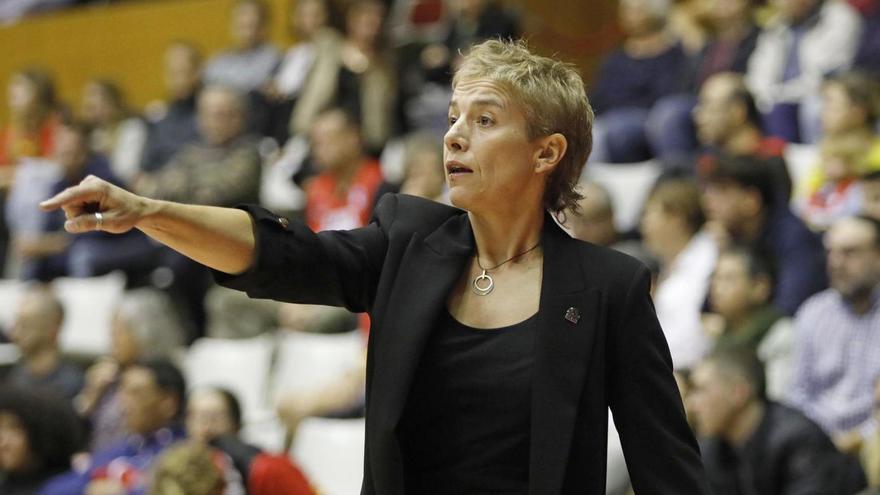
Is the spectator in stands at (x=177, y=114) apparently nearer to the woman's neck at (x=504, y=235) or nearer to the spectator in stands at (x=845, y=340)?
the spectator in stands at (x=845, y=340)

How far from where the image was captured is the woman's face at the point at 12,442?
4855 millimetres

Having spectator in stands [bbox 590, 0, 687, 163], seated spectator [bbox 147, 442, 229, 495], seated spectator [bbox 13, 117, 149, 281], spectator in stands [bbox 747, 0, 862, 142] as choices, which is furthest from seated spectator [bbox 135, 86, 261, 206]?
seated spectator [bbox 147, 442, 229, 495]

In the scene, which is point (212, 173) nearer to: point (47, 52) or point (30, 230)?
point (30, 230)

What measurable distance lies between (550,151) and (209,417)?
9.24 feet

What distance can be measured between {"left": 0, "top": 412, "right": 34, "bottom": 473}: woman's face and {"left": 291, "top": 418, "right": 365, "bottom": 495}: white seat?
38.3 inches

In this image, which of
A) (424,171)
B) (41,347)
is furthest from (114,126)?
(424,171)

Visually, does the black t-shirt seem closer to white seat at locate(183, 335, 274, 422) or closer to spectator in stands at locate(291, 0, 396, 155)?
white seat at locate(183, 335, 274, 422)

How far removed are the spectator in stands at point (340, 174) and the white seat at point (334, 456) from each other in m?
1.51

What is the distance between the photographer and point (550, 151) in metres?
2.11

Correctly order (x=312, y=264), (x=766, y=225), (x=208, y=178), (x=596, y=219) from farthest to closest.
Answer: (x=208, y=178) < (x=596, y=219) < (x=766, y=225) < (x=312, y=264)

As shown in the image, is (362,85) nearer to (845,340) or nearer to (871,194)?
(871,194)

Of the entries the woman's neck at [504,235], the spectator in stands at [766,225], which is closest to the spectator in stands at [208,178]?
the spectator in stands at [766,225]

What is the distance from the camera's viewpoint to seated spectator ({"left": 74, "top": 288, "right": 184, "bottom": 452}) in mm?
5664

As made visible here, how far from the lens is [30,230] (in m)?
7.48
